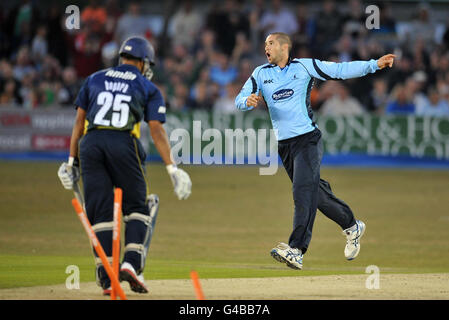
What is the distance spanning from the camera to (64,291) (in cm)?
904

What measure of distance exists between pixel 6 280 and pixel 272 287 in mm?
2837

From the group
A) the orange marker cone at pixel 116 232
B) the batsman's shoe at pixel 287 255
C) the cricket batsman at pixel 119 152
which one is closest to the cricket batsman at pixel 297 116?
the batsman's shoe at pixel 287 255

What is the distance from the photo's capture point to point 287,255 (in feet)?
33.8

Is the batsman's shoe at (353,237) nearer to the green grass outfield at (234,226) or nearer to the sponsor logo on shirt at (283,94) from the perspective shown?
the green grass outfield at (234,226)

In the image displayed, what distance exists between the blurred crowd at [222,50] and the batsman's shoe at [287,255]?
48.4 feet

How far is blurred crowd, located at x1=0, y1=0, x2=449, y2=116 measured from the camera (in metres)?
25.6

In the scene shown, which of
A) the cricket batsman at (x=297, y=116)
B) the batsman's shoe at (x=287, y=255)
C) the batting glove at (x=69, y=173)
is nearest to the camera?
the batting glove at (x=69, y=173)

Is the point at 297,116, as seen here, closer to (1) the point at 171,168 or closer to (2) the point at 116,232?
(1) the point at 171,168

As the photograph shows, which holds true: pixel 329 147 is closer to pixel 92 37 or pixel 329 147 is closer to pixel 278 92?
pixel 92 37

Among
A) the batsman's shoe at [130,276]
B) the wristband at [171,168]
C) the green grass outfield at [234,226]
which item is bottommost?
the green grass outfield at [234,226]

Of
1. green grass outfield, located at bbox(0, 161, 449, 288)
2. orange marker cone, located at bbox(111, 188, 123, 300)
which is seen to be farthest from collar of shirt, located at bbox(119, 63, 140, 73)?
green grass outfield, located at bbox(0, 161, 449, 288)

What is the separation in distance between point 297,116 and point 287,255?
5.16ft

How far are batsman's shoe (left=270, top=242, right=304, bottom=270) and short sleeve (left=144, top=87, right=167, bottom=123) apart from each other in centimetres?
237

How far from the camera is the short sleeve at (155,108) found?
8.65m
